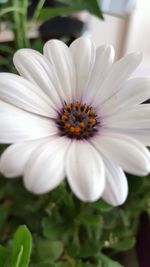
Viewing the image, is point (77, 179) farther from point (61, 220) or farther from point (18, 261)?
point (61, 220)

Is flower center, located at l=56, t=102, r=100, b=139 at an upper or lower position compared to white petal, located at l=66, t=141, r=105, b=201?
upper

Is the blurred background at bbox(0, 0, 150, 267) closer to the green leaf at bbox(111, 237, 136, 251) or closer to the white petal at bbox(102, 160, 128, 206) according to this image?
the green leaf at bbox(111, 237, 136, 251)

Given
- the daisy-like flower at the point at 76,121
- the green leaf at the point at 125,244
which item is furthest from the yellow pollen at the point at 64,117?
the green leaf at the point at 125,244

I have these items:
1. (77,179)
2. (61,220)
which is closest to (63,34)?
(61,220)

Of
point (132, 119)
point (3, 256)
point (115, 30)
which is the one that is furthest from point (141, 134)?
point (115, 30)

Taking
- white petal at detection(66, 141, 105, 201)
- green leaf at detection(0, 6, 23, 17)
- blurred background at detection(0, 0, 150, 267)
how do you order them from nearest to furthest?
1. white petal at detection(66, 141, 105, 201)
2. green leaf at detection(0, 6, 23, 17)
3. blurred background at detection(0, 0, 150, 267)

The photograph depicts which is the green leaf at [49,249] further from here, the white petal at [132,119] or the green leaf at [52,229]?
the white petal at [132,119]

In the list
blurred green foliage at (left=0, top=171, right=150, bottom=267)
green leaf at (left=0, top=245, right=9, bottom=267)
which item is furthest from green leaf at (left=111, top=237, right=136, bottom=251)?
green leaf at (left=0, top=245, right=9, bottom=267)
